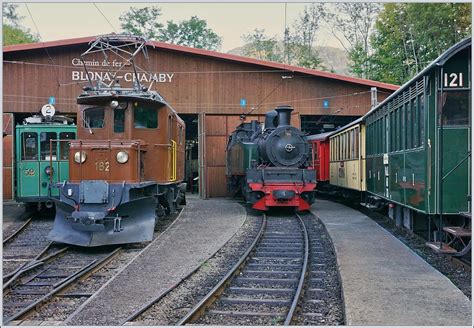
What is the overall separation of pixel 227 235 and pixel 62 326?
276 inches

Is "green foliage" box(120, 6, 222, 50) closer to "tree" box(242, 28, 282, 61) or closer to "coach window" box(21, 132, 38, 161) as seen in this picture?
"tree" box(242, 28, 282, 61)

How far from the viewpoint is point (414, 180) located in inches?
382

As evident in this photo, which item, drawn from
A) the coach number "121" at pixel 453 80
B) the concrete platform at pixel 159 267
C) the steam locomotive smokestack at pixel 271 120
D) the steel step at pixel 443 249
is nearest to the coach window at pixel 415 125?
the coach number "121" at pixel 453 80

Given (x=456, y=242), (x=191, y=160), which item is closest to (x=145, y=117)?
(x=456, y=242)

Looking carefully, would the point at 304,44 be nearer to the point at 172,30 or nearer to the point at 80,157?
the point at 172,30

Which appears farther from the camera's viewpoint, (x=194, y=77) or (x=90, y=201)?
(x=194, y=77)

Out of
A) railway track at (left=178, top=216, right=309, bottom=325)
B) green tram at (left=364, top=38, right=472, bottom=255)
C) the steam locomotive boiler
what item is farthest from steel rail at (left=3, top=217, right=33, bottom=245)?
green tram at (left=364, top=38, right=472, bottom=255)

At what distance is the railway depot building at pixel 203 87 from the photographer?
22.2 meters

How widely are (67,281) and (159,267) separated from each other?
5.10 ft

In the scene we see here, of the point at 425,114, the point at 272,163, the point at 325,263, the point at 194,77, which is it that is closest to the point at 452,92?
the point at 425,114

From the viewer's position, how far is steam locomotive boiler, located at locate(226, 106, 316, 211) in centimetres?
1619

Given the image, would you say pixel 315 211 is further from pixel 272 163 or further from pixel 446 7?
pixel 446 7

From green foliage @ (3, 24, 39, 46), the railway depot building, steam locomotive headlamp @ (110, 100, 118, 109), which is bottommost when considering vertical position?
steam locomotive headlamp @ (110, 100, 118, 109)

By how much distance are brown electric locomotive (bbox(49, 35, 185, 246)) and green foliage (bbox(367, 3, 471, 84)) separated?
78.5 ft
